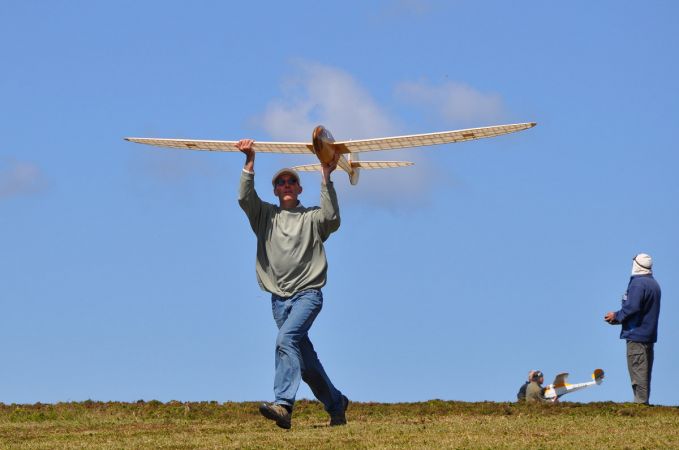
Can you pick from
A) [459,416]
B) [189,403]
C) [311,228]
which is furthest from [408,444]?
[189,403]

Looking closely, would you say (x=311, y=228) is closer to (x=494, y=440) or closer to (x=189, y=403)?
(x=494, y=440)

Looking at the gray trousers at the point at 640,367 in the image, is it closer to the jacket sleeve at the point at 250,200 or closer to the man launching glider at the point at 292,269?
the man launching glider at the point at 292,269

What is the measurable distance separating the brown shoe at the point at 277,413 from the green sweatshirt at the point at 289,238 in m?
1.22

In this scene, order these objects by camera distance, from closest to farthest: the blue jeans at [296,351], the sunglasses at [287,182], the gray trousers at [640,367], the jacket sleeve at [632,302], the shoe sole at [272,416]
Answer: the shoe sole at [272,416]
the blue jeans at [296,351]
the sunglasses at [287,182]
the jacket sleeve at [632,302]
the gray trousers at [640,367]

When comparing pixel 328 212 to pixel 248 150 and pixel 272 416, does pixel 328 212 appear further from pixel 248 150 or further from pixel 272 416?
pixel 272 416

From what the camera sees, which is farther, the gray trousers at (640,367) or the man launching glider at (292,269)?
the gray trousers at (640,367)

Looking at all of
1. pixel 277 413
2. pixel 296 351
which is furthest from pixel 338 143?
pixel 277 413

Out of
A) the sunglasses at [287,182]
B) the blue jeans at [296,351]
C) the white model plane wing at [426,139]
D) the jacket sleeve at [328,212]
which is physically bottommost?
the blue jeans at [296,351]

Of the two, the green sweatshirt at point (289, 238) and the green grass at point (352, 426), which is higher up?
the green sweatshirt at point (289, 238)

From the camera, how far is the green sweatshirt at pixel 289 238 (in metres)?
11.8

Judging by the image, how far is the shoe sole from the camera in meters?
11.3

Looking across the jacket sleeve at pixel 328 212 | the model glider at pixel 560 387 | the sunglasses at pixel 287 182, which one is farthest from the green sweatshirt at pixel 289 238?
the model glider at pixel 560 387

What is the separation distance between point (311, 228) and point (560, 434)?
3369 mm

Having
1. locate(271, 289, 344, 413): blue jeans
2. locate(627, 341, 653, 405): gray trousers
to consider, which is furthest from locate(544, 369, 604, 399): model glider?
locate(271, 289, 344, 413): blue jeans
